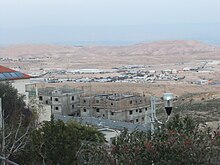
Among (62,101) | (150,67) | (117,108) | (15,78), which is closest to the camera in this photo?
(15,78)

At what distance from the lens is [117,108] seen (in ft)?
108

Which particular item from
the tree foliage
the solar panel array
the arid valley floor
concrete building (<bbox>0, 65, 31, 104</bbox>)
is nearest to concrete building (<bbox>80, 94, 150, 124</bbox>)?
the arid valley floor

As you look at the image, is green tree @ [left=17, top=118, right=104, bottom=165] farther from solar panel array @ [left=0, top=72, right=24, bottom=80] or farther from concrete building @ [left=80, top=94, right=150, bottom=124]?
concrete building @ [left=80, top=94, right=150, bottom=124]

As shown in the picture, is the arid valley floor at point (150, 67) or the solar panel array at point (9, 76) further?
the arid valley floor at point (150, 67)

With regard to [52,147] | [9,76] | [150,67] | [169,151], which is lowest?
[150,67]

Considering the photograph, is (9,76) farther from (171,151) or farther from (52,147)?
(171,151)

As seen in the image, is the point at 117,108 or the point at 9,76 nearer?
the point at 9,76

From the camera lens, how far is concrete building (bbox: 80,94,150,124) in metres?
33.1

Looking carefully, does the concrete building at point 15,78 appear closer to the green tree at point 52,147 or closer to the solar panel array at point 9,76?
the solar panel array at point 9,76

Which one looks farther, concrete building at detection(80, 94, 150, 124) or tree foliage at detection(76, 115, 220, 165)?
concrete building at detection(80, 94, 150, 124)

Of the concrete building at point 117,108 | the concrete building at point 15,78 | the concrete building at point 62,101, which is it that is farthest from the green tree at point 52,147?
the concrete building at point 62,101

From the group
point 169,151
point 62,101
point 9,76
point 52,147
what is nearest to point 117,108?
point 62,101

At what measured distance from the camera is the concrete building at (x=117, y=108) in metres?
33.1

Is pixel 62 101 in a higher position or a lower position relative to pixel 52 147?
lower
